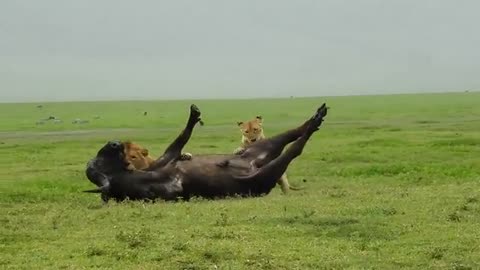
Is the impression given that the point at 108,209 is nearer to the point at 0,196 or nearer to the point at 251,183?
the point at 251,183

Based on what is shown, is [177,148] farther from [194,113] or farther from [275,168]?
[275,168]

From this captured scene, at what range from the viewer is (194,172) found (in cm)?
1422

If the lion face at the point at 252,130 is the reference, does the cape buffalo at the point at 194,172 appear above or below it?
below

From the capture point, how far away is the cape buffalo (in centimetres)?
1380

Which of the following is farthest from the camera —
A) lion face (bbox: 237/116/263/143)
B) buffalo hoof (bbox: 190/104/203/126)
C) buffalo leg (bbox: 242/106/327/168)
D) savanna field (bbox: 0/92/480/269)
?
lion face (bbox: 237/116/263/143)

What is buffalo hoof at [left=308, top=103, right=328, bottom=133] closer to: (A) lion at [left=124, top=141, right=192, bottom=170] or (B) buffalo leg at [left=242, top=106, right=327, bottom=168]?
(B) buffalo leg at [left=242, top=106, right=327, bottom=168]

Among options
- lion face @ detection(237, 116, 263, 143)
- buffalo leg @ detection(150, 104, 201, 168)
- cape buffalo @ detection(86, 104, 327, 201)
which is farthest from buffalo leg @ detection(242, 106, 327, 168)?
lion face @ detection(237, 116, 263, 143)

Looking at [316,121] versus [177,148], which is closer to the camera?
[177,148]

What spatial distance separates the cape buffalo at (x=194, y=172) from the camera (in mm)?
13805

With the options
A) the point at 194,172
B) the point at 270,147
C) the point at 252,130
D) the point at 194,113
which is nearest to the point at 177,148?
the point at 194,172

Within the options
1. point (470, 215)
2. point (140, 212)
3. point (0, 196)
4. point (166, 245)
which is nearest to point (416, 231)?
point (470, 215)

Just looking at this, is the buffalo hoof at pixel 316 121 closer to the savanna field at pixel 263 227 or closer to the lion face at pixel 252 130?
the savanna field at pixel 263 227

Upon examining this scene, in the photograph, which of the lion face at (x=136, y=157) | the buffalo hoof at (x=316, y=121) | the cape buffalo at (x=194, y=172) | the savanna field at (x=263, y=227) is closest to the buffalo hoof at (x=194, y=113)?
the cape buffalo at (x=194, y=172)

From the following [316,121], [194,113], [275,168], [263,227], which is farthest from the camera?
[316,121]
